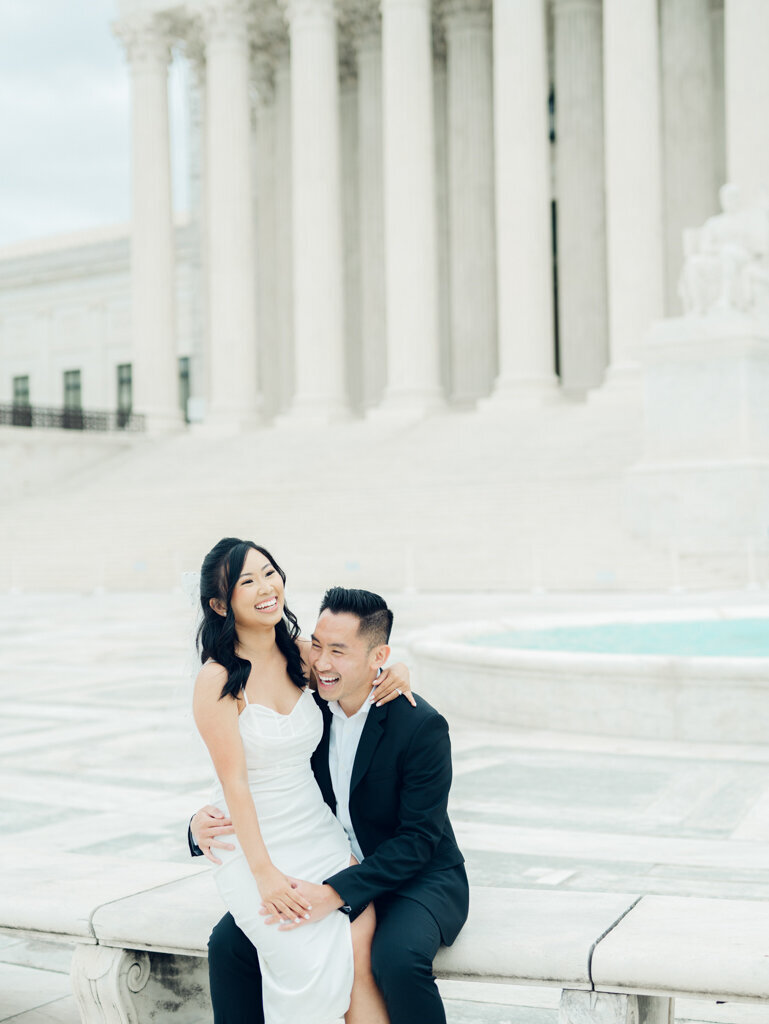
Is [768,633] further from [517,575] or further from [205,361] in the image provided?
[205,361]

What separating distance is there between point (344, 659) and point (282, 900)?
0.72 meters

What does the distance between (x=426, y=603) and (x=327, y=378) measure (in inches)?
999

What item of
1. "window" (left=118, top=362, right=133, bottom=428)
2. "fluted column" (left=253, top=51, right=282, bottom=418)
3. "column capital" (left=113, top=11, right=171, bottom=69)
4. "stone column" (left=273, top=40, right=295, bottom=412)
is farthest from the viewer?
"window" (left=118, top=362, right=133, bottom=428)

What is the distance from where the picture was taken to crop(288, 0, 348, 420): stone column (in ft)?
154

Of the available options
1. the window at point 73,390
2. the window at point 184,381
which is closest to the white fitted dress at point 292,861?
the window at point 184,381

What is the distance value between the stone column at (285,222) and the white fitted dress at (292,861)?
51.3m

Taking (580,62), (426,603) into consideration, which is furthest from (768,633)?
(580,62)

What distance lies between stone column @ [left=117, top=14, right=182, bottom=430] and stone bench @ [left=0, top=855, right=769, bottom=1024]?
46.5m

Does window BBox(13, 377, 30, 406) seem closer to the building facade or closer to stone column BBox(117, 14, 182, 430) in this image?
the building facade

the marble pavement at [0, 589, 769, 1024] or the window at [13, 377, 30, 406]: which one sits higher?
the window at [13, 377, 30, 406]

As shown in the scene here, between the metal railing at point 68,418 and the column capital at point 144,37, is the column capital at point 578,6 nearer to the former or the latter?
the column capital at point 144,37

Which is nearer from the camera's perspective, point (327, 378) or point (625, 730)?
point (625, 730)

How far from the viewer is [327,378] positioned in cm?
4703

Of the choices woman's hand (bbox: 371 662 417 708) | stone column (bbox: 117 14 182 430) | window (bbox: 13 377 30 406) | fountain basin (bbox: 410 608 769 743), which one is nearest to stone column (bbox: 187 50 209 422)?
stone column (bbox: 117 14 182 430)
